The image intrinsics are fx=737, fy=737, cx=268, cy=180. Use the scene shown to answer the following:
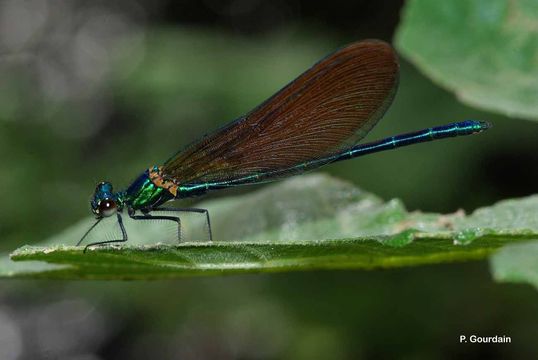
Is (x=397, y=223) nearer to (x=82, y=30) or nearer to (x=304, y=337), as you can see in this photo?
(x=304, y=337)

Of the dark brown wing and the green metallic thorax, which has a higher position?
the dark brown wing

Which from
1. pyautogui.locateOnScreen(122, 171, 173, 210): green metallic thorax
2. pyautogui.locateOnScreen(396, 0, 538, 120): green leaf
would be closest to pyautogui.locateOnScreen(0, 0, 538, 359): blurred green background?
pyautogui.locateOnScreen(122, 171, 173, 210): green metallic thorax

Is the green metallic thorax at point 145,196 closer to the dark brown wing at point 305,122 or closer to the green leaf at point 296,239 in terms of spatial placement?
the dark brown wing at point 305,122

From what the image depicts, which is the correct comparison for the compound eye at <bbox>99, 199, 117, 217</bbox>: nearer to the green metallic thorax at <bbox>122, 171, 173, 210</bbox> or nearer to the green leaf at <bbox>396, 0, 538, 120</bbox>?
the green metallic thorax at <bbox>122, 171, 173, 210</bbox>

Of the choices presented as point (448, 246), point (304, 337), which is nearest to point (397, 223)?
point (448, 246)

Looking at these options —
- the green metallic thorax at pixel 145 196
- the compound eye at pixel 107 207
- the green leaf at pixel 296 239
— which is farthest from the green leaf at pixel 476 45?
the compound eye at pixel 107 207

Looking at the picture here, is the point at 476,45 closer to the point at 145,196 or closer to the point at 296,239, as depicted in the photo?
the point at 296,239
